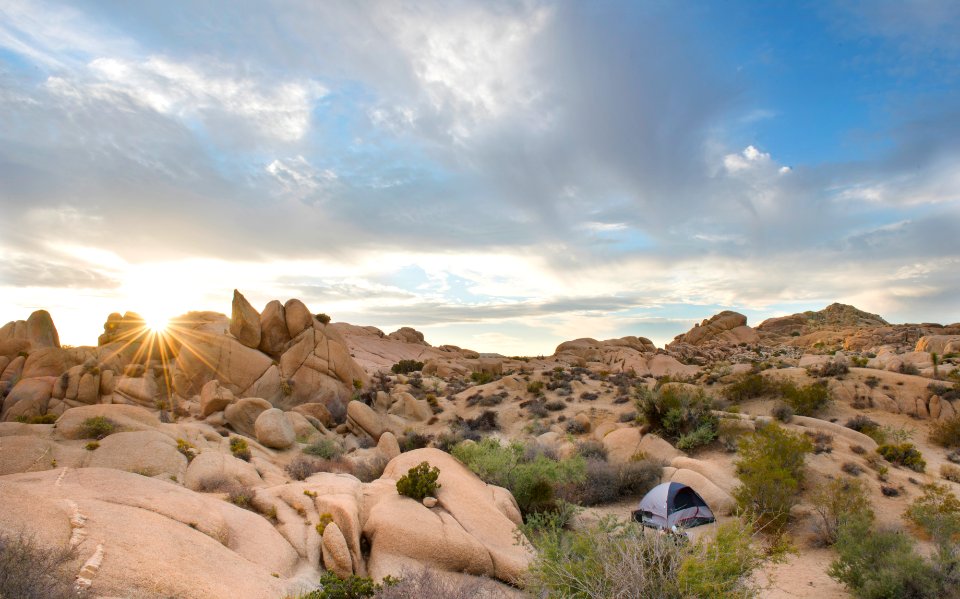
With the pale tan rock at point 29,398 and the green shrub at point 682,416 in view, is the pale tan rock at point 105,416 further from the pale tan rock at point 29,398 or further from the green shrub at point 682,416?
the green shrub at point 682,416

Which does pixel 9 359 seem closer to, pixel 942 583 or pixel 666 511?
pixel 666 511

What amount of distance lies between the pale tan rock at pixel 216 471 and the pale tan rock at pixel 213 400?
8849 mm

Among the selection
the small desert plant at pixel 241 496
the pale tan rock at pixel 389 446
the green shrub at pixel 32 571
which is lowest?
the pale tan rock at pixel 389 446

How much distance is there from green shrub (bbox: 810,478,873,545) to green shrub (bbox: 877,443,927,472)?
5.80 metres

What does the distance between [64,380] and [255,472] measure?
62.7 feet

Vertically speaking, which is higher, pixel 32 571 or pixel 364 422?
pixel 32 571

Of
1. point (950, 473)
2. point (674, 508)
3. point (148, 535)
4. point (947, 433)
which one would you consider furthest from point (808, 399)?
point (148, 535)

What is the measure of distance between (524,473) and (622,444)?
25.5 feet

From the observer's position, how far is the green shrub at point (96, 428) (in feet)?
45.0

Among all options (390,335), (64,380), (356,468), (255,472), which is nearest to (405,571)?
(255,472)

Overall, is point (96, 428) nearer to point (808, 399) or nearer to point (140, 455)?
point (140, 455)

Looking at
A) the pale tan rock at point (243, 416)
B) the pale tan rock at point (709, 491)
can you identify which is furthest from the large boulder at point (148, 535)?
the pale tan rock at point (243, 416)

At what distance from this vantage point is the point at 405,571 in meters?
8.48

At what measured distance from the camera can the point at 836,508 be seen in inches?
504
